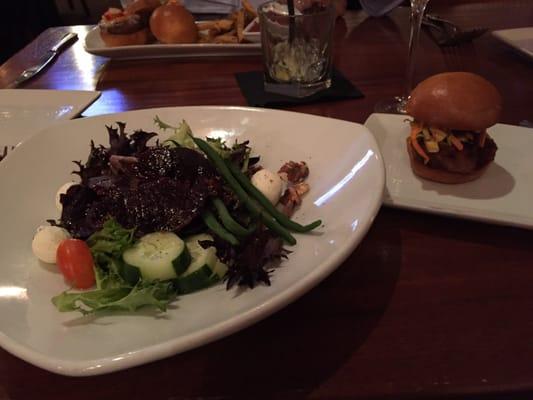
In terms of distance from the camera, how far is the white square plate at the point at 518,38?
193cm

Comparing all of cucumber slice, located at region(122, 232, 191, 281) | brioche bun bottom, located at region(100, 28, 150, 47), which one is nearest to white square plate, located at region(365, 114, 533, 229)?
cucumber slice, located at region(122, 232, 191, 281)

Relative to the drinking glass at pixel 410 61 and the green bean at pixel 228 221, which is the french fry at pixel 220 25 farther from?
the green bean at pixel 228 221

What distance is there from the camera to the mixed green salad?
0.83 m

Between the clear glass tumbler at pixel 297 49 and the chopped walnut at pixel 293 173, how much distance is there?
0.67 metres

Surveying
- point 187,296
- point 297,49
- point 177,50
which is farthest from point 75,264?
point 177,50

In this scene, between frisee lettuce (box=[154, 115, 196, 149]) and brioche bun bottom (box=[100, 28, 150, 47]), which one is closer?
frisee lettuce (box=[154, 115, 196, 149])

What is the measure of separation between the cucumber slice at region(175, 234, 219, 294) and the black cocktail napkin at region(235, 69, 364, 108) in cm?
90

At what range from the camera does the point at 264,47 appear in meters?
1.73

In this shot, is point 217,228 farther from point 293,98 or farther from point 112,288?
point 293,98

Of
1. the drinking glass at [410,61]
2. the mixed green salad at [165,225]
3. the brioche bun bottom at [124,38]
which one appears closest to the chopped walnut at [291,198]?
the mixed green salad at [165,225]

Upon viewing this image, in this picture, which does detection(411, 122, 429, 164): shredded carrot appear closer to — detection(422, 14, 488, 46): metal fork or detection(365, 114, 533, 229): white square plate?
detection(365, 114, 533, 229): white square plate

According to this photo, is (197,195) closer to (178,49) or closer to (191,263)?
(191,263)

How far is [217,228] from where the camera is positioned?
923mm

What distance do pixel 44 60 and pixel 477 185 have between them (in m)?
1.85
